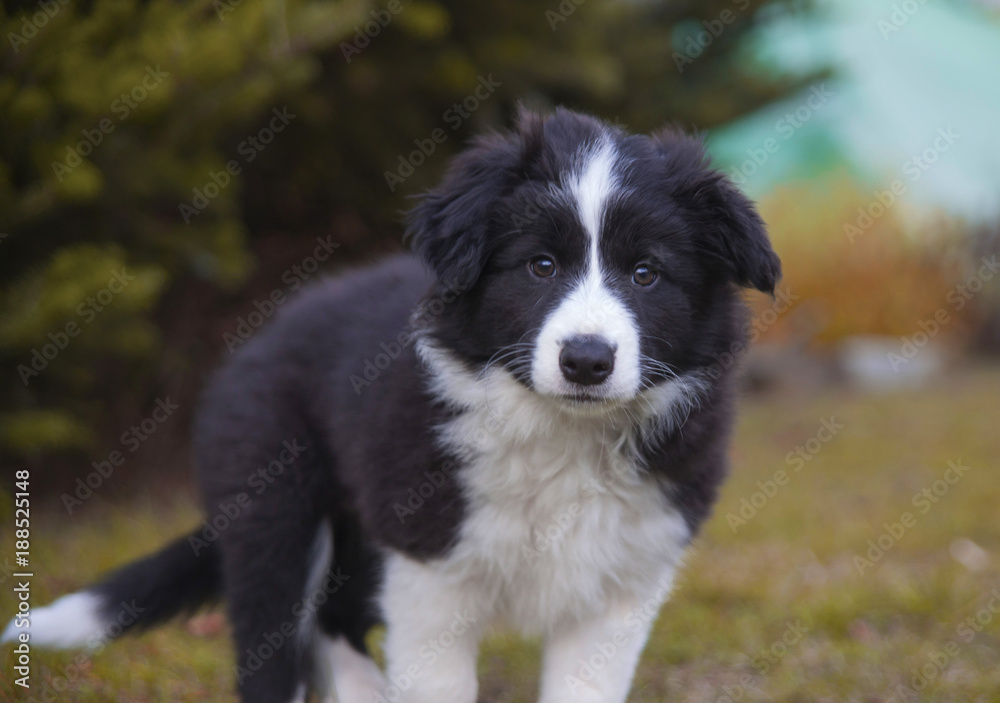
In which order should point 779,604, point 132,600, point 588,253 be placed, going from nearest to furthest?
point 588,253 < point 132,600 < point 779,604

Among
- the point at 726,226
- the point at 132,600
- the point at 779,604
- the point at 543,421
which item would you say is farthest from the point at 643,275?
the point at 779,604

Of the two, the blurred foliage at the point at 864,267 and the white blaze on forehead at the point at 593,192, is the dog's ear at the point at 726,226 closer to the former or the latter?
the white blaze on forehead at the point at 593,192

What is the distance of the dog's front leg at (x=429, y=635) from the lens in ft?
8.42

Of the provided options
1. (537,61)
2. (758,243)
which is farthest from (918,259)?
(758,243)

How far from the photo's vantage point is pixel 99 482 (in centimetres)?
546

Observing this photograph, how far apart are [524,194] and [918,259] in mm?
9057

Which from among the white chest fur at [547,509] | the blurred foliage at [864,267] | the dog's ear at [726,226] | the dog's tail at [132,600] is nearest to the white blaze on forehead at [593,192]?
the dog's ear at [726,226]

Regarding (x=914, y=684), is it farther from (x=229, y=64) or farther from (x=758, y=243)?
(x=229, y=64)

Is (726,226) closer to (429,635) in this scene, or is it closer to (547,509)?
(547,509)

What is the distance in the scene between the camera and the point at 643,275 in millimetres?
2508

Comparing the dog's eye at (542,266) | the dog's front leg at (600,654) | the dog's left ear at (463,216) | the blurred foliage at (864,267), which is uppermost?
the dog's left ear at (463,216)

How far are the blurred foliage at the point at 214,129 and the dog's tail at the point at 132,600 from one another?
3.67 feet

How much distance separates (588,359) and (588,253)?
1.08 feet

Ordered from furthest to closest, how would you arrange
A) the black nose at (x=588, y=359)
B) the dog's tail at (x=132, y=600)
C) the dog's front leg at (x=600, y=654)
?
1. the dog's tail at (x=132, y=600)
2. the dog's front leg at (x=600, y=654)
3. the black nose at (x=588, y=359)
